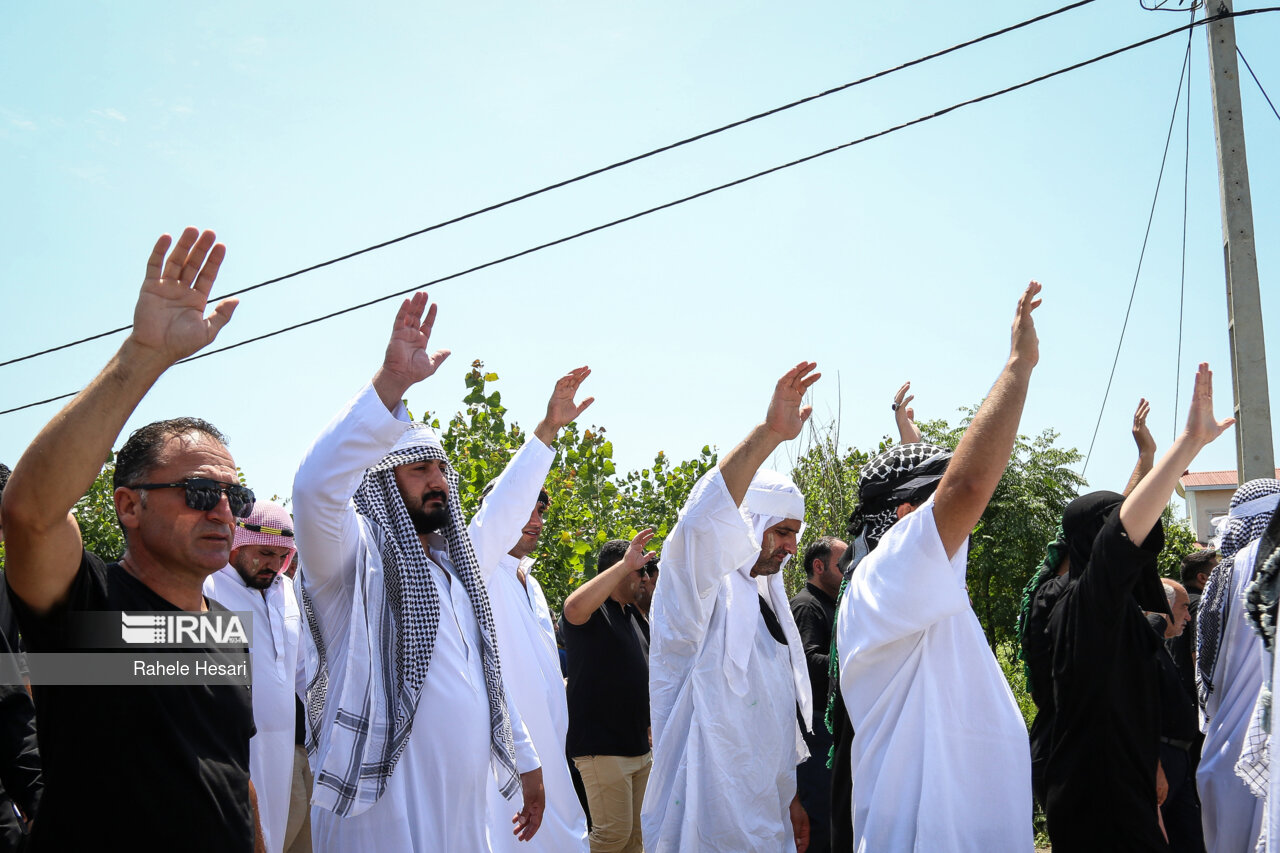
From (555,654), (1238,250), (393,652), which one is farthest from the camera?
(1238,250)

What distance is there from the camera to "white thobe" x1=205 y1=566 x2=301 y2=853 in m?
4.57

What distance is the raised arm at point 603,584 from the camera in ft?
19.0

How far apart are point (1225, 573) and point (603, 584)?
3217 mm

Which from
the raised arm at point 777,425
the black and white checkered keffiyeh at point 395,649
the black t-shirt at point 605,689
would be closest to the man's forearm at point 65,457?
the black and white checkered keffiyeh at point 395,649

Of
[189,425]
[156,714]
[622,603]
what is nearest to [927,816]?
[156,714]

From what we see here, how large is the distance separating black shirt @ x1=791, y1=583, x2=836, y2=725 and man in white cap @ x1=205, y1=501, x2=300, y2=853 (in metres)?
2.57

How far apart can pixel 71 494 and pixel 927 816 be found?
7.64ft

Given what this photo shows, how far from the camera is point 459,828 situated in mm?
3438

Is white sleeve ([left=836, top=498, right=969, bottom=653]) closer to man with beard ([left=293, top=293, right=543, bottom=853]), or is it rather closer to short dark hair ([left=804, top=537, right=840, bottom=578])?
man with beard ([left=293, top=293, right=543, bottom=853])

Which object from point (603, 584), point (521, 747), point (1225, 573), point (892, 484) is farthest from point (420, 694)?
point (1225, 573)

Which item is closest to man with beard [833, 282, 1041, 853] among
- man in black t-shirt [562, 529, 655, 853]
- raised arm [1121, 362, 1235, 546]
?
raised arm [1121, 362, 1235, 546]

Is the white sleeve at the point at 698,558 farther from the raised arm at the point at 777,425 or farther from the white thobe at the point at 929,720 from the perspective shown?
the white thobe at the point at 929,720

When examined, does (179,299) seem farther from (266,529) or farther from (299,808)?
(299,808)

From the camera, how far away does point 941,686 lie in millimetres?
3037
